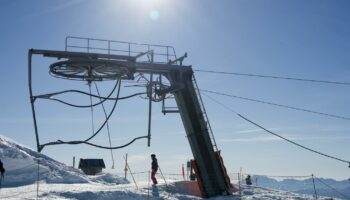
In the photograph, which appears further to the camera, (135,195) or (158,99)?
(158,99)

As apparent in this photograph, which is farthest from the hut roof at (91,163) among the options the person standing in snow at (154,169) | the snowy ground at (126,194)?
the snowy ground at (126,194)

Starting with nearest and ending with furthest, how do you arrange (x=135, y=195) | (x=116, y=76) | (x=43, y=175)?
(x=116, y=76), (x=135, y=195), (x=43, y=175)

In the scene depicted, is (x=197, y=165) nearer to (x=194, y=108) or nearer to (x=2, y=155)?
(x=194, y=108)

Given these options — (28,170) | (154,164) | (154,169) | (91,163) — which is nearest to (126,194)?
(154,169)

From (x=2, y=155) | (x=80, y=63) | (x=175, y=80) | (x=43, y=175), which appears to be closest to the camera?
(x=80, y=63)

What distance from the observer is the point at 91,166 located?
8444 cm

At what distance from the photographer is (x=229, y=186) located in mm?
26969

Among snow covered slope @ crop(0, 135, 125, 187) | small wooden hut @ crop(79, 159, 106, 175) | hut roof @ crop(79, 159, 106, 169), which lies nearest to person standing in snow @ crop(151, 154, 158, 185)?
snow covered slope @ crop(0, 135, 125, 187)

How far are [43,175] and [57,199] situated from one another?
44.9 metres

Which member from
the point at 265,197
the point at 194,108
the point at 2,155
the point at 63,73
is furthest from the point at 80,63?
the point at 2,155

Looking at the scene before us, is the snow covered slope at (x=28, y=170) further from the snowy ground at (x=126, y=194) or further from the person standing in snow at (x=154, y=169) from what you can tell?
the snowy ground at (x=126, y=194)

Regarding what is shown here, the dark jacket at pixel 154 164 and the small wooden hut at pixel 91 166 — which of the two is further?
the small wooden hut at pixel 91 166

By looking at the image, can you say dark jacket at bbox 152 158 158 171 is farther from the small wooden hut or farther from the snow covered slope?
the small wooden hut

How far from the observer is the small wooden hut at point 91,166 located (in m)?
83.4
